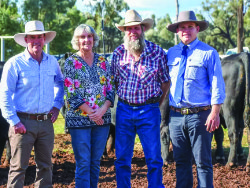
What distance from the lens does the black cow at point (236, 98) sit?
6.57m

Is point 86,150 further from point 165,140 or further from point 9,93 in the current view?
point 165,140

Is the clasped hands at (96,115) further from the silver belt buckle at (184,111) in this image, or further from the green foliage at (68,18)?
the green foliage at (68,18)

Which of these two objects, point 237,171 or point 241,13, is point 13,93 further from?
point 241,13

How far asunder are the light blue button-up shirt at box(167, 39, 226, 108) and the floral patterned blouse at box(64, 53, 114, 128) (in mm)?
906

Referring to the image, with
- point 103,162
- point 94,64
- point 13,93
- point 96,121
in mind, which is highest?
point 94,64

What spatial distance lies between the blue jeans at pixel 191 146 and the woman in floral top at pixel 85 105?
86cm

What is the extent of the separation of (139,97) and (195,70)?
2.37ft

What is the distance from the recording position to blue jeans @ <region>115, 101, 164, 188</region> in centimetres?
422

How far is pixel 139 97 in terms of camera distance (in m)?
4.21

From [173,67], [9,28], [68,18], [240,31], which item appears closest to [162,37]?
[68,18]

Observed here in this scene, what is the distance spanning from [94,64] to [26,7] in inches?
1118

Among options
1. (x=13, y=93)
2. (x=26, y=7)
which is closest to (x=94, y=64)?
(x=13, y=93)

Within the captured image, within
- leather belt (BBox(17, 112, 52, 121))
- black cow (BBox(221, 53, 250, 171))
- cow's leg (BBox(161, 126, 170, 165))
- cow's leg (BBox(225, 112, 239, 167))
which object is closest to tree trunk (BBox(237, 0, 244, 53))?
black cow (BBox(221, 53, 250, 171))

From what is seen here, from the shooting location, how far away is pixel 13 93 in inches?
161
